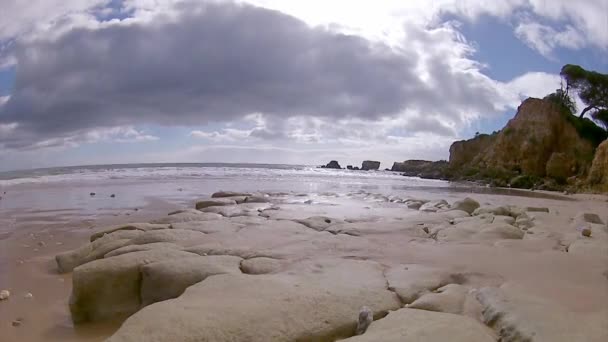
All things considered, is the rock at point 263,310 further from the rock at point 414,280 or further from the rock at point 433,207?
the rock at point 433,207

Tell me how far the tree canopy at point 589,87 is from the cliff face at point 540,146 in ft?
8.28

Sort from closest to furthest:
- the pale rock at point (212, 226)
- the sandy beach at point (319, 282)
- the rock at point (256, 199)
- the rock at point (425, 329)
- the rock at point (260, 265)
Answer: the rock at point (425, 329), the sandy beach at point (319, 282), the rock at point (260, 265), the pale rock at point (212, 226), the rock at point (256, 199)

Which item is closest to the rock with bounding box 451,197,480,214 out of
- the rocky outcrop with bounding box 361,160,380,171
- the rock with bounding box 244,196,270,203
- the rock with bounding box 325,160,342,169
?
the rock with bounding box 244,196,270,203

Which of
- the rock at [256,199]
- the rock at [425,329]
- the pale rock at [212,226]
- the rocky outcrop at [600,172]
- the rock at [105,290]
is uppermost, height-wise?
the rocky outcrop at [600,172]

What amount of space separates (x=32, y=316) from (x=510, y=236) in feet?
16.6

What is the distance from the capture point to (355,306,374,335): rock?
237 centimetres

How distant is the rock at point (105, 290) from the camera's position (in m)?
3.25

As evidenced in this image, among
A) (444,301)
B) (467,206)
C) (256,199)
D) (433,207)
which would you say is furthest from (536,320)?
(256,199)

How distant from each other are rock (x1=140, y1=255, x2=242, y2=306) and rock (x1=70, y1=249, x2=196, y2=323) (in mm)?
92

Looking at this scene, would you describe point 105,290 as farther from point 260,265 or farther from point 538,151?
point 538,151

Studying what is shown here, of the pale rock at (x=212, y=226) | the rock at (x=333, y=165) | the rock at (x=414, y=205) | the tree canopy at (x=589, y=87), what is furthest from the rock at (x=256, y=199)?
the rock at (x=333, y=165)

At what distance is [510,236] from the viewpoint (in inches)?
198

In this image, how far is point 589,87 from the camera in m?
25.2

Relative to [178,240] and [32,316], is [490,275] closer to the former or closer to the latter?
[178,240]
